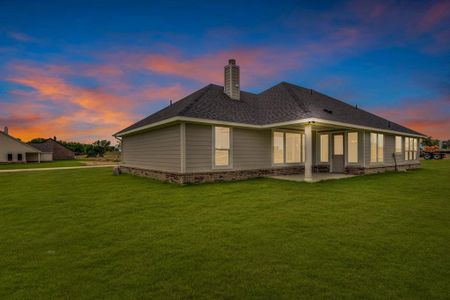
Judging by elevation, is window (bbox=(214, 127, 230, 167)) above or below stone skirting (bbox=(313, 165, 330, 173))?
above

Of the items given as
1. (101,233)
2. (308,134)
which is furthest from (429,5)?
(101,233)

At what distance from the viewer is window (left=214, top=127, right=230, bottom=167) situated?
36.6 ft

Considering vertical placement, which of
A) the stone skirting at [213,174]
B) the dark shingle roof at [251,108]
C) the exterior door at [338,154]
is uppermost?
the dark shingle roof at [251,108]

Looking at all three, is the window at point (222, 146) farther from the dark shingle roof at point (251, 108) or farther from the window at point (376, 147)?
the window at point (376, 147)

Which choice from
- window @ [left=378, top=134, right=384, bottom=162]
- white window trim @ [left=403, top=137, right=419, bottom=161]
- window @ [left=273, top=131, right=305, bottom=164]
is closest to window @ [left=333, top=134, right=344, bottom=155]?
window @ [left=273, top=131, right=305, bottom=164]

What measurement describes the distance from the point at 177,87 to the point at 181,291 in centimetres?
1829

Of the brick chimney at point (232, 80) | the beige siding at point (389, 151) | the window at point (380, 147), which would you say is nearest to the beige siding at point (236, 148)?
the brick chimney at point (232, 80)

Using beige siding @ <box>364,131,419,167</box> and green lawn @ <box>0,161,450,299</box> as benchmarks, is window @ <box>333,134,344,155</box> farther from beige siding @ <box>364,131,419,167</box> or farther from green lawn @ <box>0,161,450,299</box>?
green lawn @ <box>0,161,450,299</box>

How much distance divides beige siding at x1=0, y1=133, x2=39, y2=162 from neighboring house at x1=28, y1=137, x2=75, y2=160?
28.9 feet

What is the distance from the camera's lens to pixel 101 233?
4348 mm

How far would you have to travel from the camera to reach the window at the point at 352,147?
13.9m

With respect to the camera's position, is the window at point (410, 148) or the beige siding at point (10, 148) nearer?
the window at point (410, 148)

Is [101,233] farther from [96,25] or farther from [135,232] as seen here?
[96,25]

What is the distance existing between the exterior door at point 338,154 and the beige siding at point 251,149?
468cm
